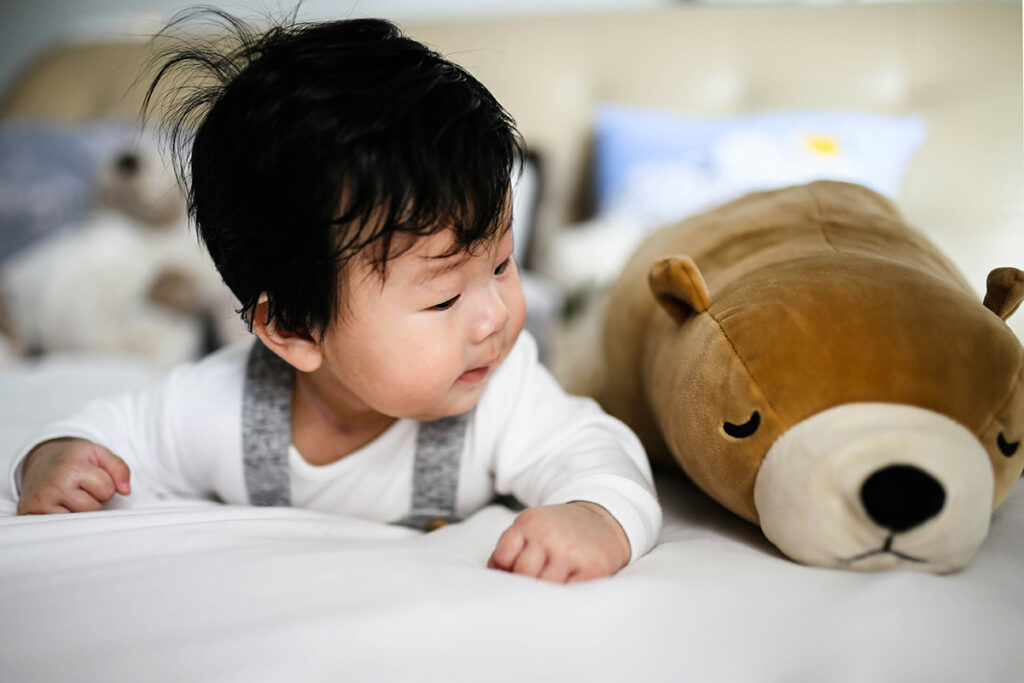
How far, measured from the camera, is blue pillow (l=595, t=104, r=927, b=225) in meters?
1.26

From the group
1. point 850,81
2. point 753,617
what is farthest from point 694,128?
point 753,617

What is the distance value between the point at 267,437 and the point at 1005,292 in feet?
2.16

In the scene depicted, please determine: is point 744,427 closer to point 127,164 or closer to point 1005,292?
point 1005,292

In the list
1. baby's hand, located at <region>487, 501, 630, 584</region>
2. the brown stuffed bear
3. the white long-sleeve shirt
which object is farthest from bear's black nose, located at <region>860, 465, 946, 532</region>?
the white long-sleeve shirt

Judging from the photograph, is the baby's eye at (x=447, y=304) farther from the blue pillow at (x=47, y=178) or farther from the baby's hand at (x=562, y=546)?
the blue pillow at (x=47, y=178)

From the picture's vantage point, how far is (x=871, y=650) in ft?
1.36

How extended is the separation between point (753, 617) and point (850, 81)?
4.32 feet

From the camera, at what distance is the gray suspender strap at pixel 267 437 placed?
761mm

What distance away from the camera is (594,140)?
1.61m

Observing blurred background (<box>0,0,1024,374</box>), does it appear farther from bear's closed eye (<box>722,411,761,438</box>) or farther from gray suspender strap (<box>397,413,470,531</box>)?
bear's closed eye (<box>722,411,761,438</box>)

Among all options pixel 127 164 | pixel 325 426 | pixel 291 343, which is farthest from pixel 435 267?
pixel 127 164

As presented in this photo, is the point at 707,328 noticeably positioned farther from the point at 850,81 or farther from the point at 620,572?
the point at 850,81

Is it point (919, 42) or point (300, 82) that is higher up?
point (919, 42)

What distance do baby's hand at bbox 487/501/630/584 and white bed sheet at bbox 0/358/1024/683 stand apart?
0.8 inches
